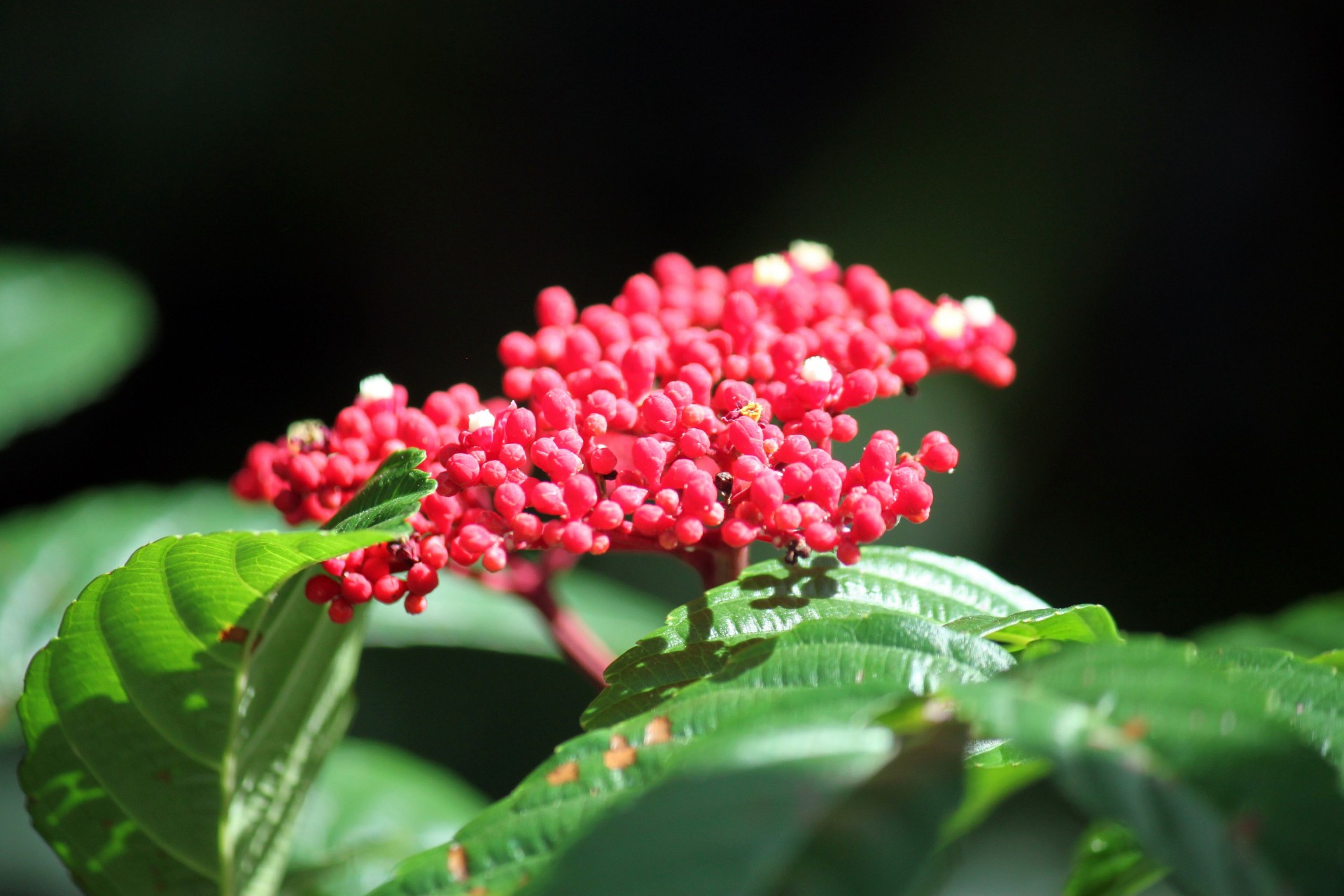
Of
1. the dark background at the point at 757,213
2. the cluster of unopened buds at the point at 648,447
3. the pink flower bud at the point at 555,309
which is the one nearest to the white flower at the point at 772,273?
the cluster of unopened buds at the point at 648,447

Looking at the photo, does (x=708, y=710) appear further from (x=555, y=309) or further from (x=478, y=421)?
(x=555, y=309)

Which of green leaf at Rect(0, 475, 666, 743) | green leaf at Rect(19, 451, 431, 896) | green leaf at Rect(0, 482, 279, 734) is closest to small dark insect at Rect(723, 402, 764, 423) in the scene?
green leaf at Rect(19, 451, 431, 896)

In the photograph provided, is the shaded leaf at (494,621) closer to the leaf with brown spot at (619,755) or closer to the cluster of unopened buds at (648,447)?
the cluster of unopened buds at (648,447)

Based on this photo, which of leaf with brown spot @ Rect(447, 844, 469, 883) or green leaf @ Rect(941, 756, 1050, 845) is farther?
leaf with brown spot @ Rect(447, 844, 469, 883)

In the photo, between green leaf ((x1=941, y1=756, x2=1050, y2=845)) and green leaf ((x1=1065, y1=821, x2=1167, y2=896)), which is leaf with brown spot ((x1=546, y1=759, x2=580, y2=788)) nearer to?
green leaf ((x1=941, y1=756, x2=1050, y2=845))

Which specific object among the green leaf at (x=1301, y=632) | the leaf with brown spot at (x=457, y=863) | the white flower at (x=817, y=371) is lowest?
the leaf with brown spot at (x=457, y=863)

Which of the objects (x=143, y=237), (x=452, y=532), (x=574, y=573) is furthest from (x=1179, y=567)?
(x=143, y=237)

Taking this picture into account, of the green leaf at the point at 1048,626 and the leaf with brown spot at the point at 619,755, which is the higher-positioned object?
the green leaf at the point at 1048,626

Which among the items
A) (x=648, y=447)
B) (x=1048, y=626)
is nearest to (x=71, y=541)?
(x=648, y=447)
